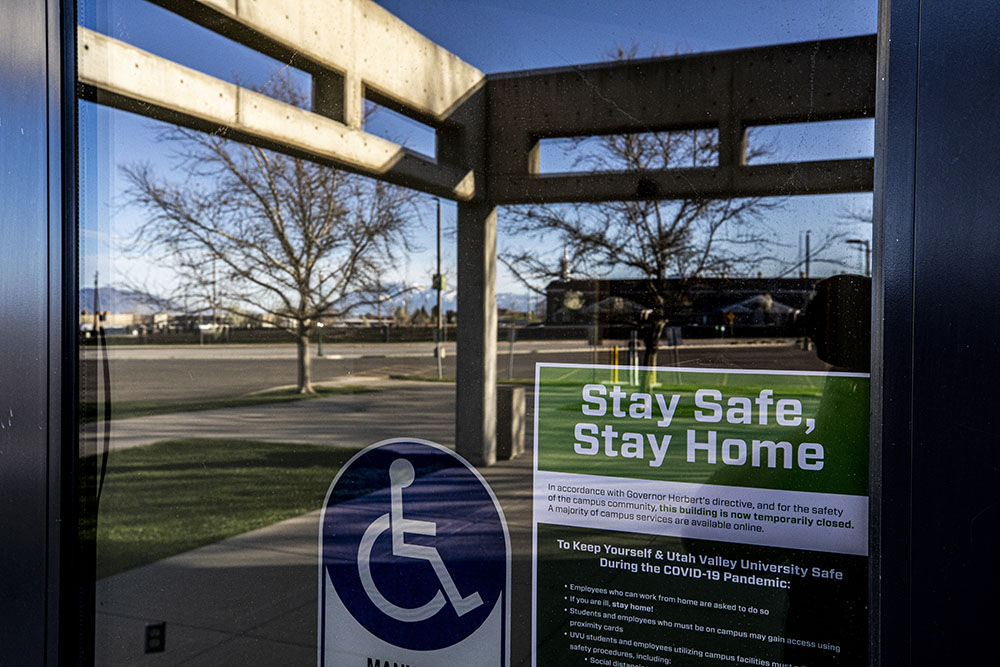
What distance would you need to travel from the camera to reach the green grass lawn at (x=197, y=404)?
1763mm

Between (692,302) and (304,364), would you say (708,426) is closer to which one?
(692,302)

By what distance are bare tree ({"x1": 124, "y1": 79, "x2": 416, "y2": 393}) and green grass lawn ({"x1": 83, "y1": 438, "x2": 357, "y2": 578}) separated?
0.57 ft

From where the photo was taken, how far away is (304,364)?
1.77 meters

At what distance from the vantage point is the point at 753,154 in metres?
1.33

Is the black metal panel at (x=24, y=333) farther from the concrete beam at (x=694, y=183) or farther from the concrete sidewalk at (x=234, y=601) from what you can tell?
the concrete beam at (x=694, y=183)

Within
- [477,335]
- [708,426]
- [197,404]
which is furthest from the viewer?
Answer: [197,404]

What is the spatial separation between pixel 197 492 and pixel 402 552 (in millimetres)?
553

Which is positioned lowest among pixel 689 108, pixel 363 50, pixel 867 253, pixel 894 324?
pixel 894 324

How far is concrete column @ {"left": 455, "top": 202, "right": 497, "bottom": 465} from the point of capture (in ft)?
5.05

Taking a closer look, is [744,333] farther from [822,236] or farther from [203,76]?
[203,76]

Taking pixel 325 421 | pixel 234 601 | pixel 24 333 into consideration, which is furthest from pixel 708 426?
pixel 24 333

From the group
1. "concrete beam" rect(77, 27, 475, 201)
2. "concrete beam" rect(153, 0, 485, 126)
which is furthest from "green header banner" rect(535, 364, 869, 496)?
"concrete beam" rect(153, 0, 485, 126)

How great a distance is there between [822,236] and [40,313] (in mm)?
1609

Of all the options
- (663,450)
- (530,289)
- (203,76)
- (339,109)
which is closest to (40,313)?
(203,76)
